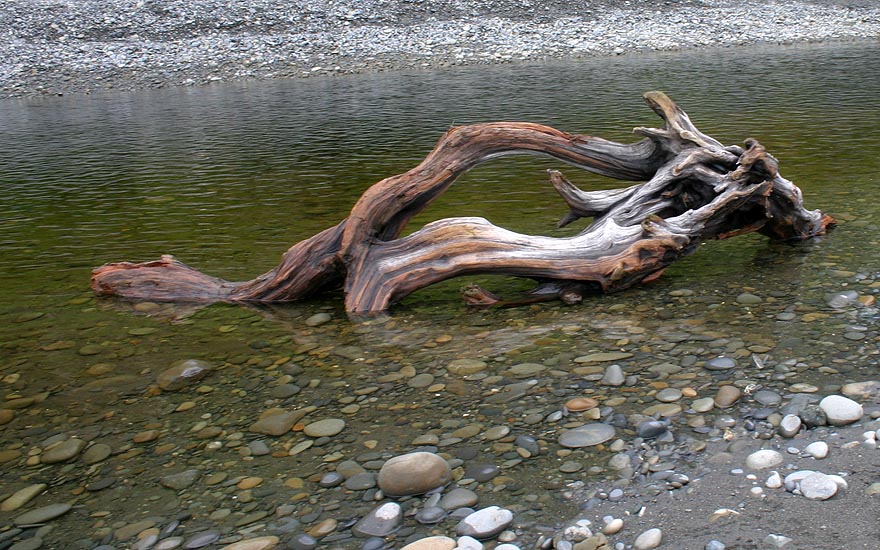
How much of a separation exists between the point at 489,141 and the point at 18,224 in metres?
9.30

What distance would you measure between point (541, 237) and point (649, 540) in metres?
4.73

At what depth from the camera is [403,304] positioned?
28.5ft

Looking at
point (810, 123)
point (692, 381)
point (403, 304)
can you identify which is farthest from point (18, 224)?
point (810, 123)

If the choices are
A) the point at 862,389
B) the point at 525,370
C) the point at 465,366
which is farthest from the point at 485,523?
the point at 862,389

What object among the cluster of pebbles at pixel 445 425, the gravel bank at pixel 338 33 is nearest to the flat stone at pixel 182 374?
the cluster of pebbles at pixel 445 425

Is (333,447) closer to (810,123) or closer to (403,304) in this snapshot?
(403,304)

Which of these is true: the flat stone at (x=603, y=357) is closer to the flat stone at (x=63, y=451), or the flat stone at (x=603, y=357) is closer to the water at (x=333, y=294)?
the water at (x=333, y=294)

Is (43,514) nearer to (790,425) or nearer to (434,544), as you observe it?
(434,544)

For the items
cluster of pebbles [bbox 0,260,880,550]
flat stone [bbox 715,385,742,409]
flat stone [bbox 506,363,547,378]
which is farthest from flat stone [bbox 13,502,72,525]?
flat stone [bbox 715,385,742,409]

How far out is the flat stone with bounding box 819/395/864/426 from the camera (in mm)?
5203

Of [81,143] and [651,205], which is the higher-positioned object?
[651,205]

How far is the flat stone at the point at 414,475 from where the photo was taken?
5004 millimetres

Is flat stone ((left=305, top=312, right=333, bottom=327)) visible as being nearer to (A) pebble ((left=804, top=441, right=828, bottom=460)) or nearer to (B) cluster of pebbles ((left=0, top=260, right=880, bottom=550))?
(B) cluster of pebbles ((left=0, top=260, right=880, bottom=550))

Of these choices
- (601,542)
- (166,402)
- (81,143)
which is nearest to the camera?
(601,542)
